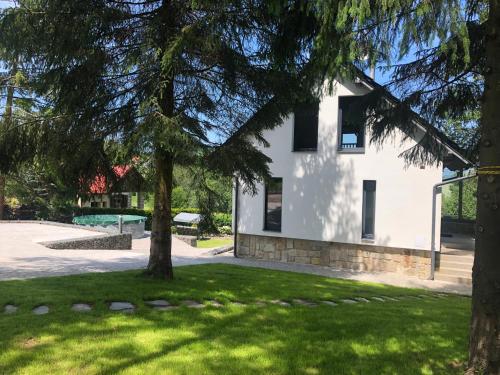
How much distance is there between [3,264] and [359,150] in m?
11.1

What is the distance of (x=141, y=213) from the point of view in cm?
3238

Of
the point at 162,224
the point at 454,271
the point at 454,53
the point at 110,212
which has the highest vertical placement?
the point at 454,53

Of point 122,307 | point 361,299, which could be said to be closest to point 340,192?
point 361,299

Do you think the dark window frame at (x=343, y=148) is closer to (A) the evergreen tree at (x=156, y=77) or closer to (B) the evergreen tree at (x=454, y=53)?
(A) the evergreen tree at (x=156, y=77)

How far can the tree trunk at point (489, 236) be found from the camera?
3906mm

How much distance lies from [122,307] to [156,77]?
3.71 metres

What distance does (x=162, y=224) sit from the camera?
9.22 m

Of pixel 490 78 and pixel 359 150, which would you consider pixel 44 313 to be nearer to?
pixel 490 78

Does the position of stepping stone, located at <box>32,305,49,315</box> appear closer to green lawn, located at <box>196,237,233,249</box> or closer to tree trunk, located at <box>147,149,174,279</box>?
tree trunk, located at <box>147,149,174,279</box>

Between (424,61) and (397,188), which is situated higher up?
(424,61)

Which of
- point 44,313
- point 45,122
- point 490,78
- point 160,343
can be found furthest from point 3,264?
point 490,78

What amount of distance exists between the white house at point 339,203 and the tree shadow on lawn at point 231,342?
8.10m

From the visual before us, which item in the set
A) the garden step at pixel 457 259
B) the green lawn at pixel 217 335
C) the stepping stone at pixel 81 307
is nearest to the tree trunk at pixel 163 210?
the green lawn at pixel 217 335

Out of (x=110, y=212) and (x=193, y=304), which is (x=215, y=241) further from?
(x=193, y=304)
